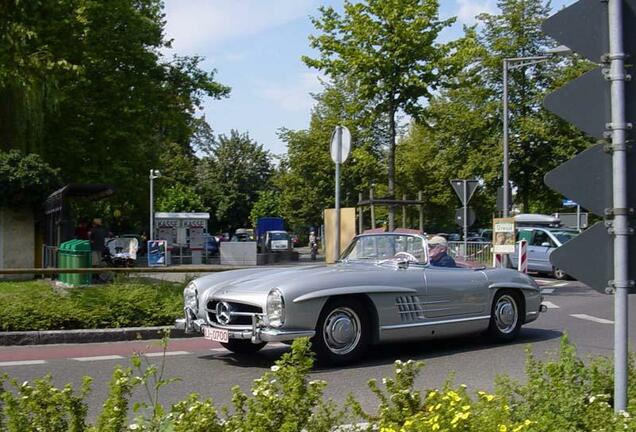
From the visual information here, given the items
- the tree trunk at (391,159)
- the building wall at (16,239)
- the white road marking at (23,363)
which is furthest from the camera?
the tree trunk at (391,159)

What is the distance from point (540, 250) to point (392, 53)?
10.7m

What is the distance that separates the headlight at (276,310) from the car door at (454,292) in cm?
203

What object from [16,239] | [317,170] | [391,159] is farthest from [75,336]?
[317,170]

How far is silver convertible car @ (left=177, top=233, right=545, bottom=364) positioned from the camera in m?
8.40

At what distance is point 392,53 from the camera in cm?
2217

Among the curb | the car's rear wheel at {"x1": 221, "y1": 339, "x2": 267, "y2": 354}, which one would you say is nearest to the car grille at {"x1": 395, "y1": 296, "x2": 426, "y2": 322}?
the car's rear wheel at {"x1": 221, "y1": 339, "x2": 267, "y2": 354}

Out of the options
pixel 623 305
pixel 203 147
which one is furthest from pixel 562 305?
pixel 203 147

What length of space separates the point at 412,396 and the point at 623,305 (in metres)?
1.21

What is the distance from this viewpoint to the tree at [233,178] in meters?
75.1

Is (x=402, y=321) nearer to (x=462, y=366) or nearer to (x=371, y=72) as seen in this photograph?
(x=462, y=366)

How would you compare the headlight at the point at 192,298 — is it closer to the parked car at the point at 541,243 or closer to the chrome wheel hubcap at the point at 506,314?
the chrome wheel hubcap at the point at 506,314

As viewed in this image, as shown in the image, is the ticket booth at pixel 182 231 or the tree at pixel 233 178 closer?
the ticket booth at pixel 182 231

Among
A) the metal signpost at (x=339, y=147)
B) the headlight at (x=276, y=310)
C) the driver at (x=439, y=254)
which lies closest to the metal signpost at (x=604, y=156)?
the headlight at (x=276, y=310)

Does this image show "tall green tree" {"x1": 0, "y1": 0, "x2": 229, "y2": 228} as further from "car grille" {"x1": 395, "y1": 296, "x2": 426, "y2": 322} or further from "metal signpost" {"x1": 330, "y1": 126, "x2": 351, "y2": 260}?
"car grille" {"x1": 395, "y1": 296, "x2": 426, "y2": 322}
